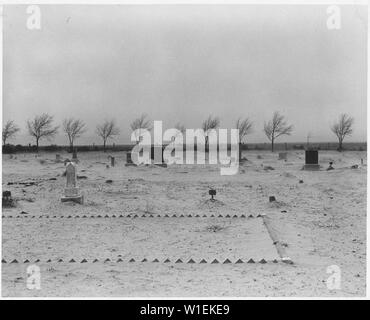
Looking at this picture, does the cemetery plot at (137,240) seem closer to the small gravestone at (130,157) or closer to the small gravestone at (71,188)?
the small gravestone at (71,188)

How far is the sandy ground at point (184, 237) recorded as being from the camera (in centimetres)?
567

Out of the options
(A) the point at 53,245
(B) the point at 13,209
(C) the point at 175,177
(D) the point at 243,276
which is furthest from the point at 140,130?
(D) the point at 243,276

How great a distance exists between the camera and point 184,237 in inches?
338

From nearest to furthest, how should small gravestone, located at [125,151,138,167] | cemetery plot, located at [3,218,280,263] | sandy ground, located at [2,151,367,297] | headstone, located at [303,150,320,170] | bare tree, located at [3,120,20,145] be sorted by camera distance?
sandy ground, located at [2,151,367,297] < cemetery plot, located at [3,218,280,263] < headstone, located at [303,150,320,170] < small gravestone, located at [125,151,138,167] < bare tree, located at [3,120,20,145]

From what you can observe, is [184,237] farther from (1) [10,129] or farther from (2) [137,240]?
(1) [10,129]

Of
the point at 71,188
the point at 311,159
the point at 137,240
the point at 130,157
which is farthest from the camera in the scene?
the point at 130,157

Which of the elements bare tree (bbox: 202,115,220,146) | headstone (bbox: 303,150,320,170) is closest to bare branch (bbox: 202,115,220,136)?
bare tree (bbox: 202,115,220,146)

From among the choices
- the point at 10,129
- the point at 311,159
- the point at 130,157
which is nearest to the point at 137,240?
the point at 311,159

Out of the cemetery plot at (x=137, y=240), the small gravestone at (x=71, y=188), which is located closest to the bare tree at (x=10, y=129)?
the small gravestone at (x=71, y=188)

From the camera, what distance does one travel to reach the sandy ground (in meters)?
5.67

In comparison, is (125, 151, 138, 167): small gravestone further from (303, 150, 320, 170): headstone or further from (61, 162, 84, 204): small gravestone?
(61, 162, 84, 204): small gravestone

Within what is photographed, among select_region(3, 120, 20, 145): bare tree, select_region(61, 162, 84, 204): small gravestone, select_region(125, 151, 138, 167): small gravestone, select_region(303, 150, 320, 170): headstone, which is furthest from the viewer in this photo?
select_region(3, 120, 20, 145): bare tree
